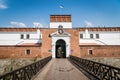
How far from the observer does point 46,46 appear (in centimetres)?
3253

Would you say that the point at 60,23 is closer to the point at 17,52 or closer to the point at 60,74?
the point at 17,52

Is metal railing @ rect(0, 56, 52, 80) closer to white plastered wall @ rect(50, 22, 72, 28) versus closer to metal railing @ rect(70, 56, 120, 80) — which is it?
metal railing @ rect(70, 56, 120, 80)

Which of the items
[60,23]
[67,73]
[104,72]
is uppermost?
[60,23]

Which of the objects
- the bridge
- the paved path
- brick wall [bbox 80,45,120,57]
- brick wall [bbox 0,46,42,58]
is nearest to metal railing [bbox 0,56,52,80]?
the bridge

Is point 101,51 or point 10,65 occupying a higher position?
point 101,51

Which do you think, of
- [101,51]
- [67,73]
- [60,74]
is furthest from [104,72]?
[101,51]

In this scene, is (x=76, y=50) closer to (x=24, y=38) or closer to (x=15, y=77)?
(x=24, y=38)

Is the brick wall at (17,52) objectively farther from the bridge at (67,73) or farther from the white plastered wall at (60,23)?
the bridge at (67,73)

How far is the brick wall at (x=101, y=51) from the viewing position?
32375mm

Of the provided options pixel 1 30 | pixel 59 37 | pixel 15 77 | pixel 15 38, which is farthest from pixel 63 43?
pixel 15 77

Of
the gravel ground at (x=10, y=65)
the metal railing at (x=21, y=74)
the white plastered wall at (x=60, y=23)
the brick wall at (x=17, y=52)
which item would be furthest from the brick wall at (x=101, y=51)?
the metal railing at (x=21, y=74)

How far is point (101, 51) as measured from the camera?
32531 millimetres

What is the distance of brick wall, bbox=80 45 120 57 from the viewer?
32375 millimetres

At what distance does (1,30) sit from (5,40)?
376 cm
